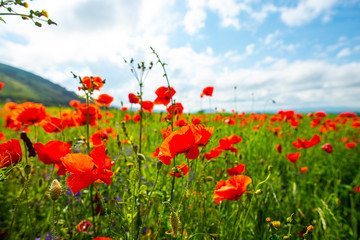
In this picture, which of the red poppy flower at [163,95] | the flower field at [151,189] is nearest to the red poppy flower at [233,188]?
the flower field at [151,189]

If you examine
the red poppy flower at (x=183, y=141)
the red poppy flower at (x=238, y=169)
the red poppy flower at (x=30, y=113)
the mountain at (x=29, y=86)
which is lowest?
the red poppy flower at (x=238, y=169)

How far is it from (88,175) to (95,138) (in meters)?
1.15

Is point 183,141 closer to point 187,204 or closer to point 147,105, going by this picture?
point 187,204

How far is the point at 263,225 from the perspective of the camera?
1.64m

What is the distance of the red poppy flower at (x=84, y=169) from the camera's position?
686 mm

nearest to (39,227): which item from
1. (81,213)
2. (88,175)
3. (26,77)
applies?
(81,213)

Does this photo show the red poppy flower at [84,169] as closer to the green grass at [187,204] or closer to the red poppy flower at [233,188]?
the green grass at [187,204]

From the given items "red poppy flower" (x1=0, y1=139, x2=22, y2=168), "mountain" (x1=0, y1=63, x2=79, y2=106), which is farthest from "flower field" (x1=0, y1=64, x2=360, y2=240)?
"mountain" (x1=0, y1=63, x2=79, y2=106)

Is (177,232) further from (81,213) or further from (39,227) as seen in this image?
(39,227)

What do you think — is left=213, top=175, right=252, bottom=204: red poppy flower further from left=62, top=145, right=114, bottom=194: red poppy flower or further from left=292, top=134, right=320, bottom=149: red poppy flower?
left=292, top=134, right=320, bottom=149: red poppy flower

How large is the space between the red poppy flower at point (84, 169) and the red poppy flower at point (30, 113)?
1.03 meters

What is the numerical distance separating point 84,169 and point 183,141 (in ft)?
1.32

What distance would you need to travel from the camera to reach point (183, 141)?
2.64ft

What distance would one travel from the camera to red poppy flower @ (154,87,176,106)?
1587mm
